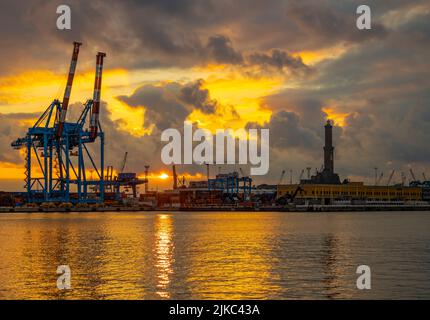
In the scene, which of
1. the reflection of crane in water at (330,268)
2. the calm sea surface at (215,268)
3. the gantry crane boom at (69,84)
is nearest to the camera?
the calm sea surface at (215,268)

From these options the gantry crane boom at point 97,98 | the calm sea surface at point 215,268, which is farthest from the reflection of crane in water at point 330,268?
the gantry crane boom at point 97,98

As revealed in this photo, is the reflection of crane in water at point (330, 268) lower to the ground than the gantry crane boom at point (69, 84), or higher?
lower

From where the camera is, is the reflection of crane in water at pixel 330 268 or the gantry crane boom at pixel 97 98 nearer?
the reflection of crane in water at pixel 330 268

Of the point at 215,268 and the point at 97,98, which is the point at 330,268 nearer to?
the point at 215,268

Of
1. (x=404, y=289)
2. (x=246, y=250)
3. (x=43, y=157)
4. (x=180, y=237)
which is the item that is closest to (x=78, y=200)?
(x=43, y=157)

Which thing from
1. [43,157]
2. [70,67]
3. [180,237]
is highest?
[70,67]

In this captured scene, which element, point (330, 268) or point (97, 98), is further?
point (97, 98)

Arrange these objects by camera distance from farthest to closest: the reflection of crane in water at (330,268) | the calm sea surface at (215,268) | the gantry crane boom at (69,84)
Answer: the gantry crane boom at (69,84)
the reflection of crane in water at (330,268)
the calm sea surface at (215,268)

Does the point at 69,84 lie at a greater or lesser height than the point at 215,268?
greater

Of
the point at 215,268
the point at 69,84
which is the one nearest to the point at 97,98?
the point at 69,84

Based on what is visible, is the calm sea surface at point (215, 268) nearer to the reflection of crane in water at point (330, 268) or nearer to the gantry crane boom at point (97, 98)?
the reflection of crane in water at point (330, 268)
